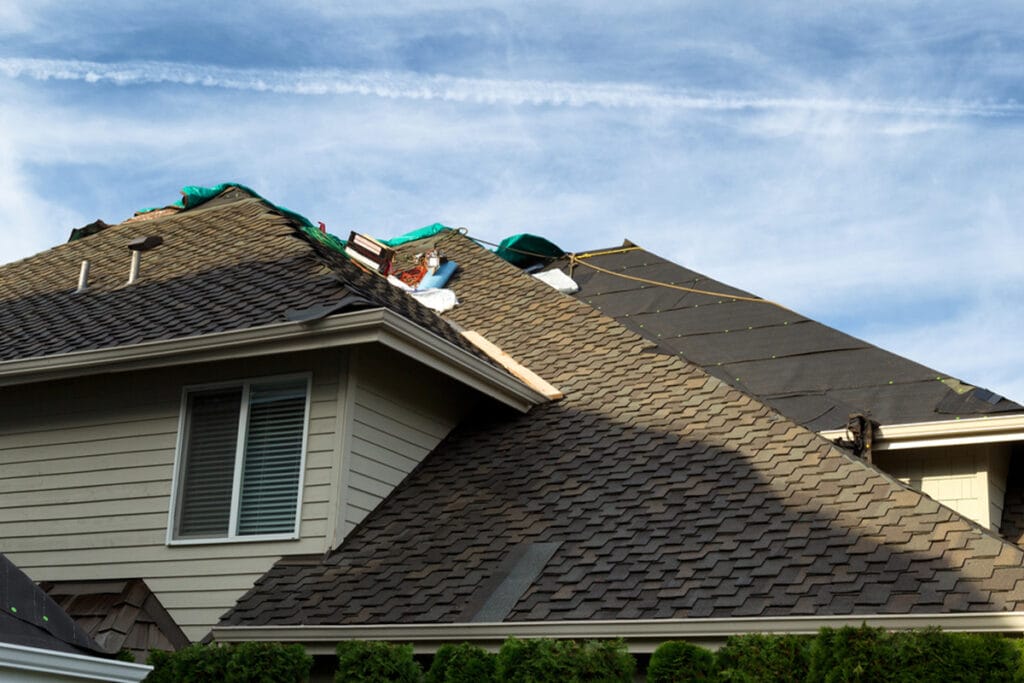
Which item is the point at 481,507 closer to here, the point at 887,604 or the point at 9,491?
the point at 887,604

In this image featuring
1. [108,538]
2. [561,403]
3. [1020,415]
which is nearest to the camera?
[1020,415]

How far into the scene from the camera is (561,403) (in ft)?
41.0

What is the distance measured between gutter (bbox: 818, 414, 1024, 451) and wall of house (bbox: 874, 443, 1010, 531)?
0.56ft

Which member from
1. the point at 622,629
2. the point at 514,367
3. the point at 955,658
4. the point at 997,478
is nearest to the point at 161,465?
the point at 514,367

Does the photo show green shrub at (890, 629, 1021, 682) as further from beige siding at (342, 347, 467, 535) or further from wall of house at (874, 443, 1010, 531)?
beige siding at (342, 347, 467, 535)

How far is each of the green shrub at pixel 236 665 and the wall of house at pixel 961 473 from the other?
5488mm

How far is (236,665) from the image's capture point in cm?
905

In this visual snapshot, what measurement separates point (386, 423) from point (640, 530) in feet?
9.00

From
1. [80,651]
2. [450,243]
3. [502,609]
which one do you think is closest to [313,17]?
[450,243]

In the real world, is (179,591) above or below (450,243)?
below

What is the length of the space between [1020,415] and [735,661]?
441 centimetres

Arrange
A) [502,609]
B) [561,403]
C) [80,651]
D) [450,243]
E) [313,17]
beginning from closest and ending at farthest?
[80,651], [502,609], [561,403], [313,17], [450,243]

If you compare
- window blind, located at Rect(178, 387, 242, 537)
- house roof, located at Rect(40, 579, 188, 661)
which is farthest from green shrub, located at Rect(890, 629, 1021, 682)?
window blind, located at Rect(178, 387, 242, 537)

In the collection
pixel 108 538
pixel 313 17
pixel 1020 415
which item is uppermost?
pixel 313 17
